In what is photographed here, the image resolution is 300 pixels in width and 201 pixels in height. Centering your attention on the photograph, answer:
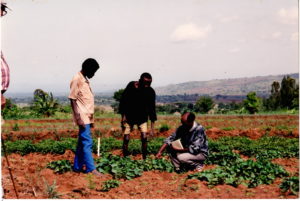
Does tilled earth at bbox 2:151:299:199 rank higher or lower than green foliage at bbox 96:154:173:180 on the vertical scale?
lower

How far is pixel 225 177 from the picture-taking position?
551 cm

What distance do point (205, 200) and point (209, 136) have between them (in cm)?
851

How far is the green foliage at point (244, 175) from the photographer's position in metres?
5.40

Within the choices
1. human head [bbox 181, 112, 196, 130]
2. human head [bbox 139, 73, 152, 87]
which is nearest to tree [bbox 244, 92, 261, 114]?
human head [bbox 139, 73, 152, 87]

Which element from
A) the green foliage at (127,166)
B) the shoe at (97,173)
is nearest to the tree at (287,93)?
the green foliage at (127,166)

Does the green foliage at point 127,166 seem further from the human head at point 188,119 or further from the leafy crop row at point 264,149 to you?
the leafy crop row at point 264,149

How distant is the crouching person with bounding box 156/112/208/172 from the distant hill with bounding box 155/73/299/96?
12738cm

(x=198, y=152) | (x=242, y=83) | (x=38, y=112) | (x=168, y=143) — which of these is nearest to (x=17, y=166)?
(x=168, y=143)

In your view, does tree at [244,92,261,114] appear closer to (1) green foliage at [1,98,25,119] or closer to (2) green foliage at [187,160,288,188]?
(1) green foliage at [1,98,25,119]

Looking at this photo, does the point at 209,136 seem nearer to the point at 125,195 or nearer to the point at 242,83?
the point at 125,195

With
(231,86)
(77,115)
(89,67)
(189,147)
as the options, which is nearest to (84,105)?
(77,115)

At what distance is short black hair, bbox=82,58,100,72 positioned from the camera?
234 inches

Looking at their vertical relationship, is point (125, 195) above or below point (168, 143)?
below

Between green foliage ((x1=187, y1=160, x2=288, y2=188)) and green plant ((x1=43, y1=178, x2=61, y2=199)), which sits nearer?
green plant ((x1=43, y1=178, x2=61, y2=199))
